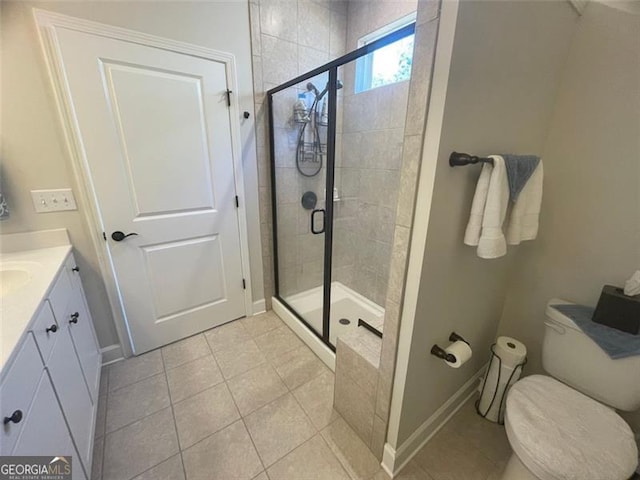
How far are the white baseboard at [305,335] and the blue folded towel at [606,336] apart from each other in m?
1.34

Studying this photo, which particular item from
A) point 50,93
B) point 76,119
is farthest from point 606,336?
point 50,93

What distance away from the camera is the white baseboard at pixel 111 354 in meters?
1.82

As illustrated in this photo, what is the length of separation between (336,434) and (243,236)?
150 cm

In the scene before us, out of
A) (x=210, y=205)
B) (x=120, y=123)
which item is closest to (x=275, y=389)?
(x=210, y=205)

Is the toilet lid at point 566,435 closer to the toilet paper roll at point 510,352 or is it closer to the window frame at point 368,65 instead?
the toilet paper roll at point 510,352

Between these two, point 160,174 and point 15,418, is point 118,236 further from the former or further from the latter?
point 15,418

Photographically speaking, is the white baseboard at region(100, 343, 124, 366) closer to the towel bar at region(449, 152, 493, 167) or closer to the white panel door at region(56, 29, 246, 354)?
the white panel door at region(56, 29, 246, 354)

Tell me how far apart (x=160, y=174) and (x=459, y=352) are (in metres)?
1.98

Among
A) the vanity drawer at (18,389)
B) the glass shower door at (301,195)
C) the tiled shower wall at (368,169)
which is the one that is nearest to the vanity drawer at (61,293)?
the vanity drawer at (18,389)

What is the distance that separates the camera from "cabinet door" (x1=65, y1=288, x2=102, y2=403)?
1290 mm

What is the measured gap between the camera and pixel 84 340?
4.71ft

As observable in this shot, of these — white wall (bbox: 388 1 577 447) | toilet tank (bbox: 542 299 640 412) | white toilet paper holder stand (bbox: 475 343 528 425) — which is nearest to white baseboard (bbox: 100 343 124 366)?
white wall (bbox: 388 1 577 447)

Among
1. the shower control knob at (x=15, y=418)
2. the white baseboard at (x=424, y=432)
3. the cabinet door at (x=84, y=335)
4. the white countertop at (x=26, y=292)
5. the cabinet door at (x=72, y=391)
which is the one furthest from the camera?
the cabinet door at (x=84, y=335)

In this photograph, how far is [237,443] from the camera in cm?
135
